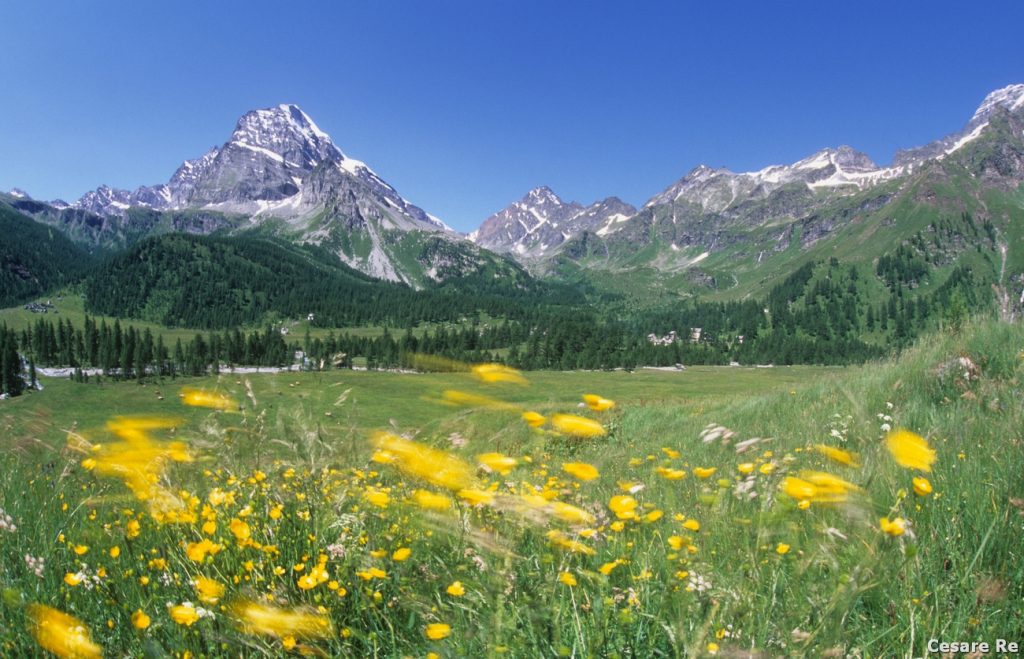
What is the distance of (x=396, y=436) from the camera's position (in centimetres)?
362

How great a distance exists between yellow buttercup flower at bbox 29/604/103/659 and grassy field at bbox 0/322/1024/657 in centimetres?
1

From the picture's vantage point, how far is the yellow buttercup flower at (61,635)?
208cm

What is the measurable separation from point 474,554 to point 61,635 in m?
1.83

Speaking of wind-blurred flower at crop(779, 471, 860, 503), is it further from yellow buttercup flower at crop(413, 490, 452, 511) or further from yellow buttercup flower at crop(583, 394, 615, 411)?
yellow buttercup flower at crop(413, 490, 452, 511)

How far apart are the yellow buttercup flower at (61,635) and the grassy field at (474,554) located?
1cm

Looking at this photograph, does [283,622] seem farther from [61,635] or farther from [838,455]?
[838,455]

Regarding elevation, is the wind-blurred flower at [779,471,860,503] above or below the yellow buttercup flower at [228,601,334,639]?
above

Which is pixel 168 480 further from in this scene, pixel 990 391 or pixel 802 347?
pixel 802 347

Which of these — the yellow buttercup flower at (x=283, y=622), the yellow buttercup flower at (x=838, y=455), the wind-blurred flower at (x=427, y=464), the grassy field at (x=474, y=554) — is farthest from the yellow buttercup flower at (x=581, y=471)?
the yellow buttercup flower at (x=283, y=622)

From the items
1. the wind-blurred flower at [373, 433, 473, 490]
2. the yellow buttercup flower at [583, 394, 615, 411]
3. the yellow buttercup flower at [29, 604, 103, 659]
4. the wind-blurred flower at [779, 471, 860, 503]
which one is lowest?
the yellow buttercup flower at [29, 604, 103, 659]

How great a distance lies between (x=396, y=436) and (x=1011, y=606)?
3.33 meters

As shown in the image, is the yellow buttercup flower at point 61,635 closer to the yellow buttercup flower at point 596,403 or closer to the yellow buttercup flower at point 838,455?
the yellow buttercup flower at point 596,403

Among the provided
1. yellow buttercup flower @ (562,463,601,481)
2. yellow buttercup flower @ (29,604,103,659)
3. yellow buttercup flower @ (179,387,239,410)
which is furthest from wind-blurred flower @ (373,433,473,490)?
yellow buttercup flower @ (29,604,103,659)

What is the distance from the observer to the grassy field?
6.21 ft
